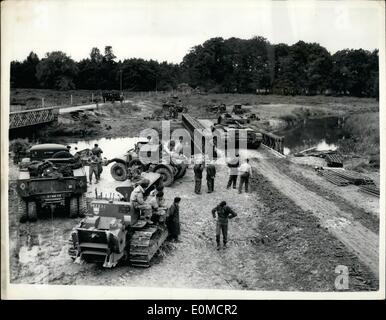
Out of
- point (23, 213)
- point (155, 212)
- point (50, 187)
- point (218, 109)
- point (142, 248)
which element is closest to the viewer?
point (142, 248)

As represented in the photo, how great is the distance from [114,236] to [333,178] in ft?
38.8

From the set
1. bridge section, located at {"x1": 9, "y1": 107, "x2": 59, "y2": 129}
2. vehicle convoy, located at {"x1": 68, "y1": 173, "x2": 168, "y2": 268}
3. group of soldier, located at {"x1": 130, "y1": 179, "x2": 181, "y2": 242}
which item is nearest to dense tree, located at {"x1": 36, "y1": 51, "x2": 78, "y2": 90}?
bridge section, located at {"x1": 9, "y1": 107, "x2": 59, "y2": 129}

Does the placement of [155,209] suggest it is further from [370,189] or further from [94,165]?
[370,189]

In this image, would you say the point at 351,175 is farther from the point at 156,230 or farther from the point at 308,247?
the point at 156,230

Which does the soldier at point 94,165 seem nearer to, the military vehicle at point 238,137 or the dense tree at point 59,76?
the dense tree at point 59,76

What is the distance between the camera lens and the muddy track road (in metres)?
11.1

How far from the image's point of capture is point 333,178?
722 inches

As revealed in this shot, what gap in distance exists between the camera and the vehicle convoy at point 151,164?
55.7ft

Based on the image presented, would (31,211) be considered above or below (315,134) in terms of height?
below

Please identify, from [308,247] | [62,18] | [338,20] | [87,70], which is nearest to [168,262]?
[308,247]

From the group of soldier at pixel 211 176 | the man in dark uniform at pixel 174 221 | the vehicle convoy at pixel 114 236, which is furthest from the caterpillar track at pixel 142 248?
the group of soldier at pixel 211 176

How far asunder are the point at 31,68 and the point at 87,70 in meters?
13.0

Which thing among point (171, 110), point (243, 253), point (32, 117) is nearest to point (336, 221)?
point (243, 253)

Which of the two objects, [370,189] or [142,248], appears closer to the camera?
[142,248]
